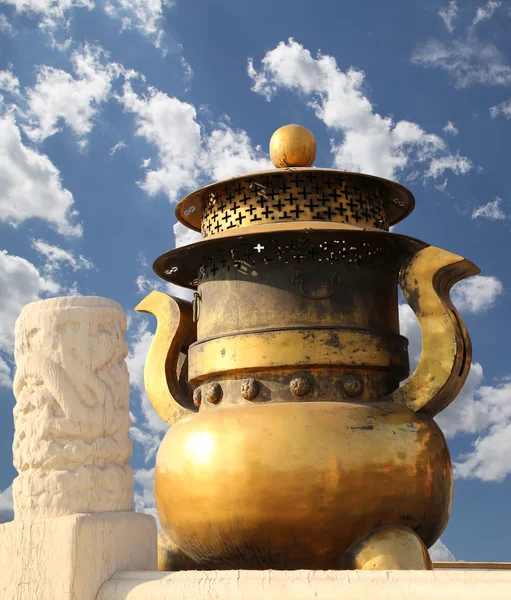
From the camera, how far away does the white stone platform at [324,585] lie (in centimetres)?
344

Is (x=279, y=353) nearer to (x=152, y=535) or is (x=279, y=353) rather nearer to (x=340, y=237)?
(x=340, y=237)

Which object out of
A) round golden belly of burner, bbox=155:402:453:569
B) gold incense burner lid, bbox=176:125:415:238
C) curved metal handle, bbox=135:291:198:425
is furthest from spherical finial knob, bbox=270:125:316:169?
round golden belly of burner, bbox=155:402:453:569

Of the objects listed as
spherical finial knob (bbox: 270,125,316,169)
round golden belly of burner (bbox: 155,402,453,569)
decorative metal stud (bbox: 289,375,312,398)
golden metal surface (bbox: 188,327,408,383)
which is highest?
spherical finial knob (bbox: 270,125,316,169)

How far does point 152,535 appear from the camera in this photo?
433 cm

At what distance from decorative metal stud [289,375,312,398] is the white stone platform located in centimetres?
163

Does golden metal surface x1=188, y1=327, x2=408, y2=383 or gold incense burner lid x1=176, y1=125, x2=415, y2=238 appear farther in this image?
gold incense burner lid x1=176, y1=125, x2=415, y2=238

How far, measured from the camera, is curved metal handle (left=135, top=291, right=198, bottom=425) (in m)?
6.24

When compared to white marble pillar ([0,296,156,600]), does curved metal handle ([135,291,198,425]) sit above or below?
above

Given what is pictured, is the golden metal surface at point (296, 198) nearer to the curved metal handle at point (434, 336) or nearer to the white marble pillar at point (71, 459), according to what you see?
the curved metal handle at point (434, 336)

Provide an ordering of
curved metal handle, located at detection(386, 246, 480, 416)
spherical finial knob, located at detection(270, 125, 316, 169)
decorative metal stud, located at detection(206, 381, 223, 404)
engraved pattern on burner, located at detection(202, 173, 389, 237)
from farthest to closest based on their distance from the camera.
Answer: spherical finial knob, located at detection(270, 125, 316, 169)
engraved pattern on burner, located at detection(202, 173, 389, 237)
decorative metal stud, located at detection(206, 381, 223, 404)
curved metal handle, located at detection(386, 246, 480, 416)

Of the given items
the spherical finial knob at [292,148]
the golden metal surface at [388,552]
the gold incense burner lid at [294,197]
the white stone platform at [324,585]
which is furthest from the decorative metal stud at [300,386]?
the spherical finial knob at [292,148]

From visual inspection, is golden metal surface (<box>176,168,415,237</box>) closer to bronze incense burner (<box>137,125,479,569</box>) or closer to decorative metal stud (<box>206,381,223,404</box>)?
bronze incense burner (<box>137,125,479,569</box>)

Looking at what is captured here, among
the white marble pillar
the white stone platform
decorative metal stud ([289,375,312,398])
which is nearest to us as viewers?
the white stone platform

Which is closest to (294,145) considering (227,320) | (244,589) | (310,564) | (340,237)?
(340,237)
